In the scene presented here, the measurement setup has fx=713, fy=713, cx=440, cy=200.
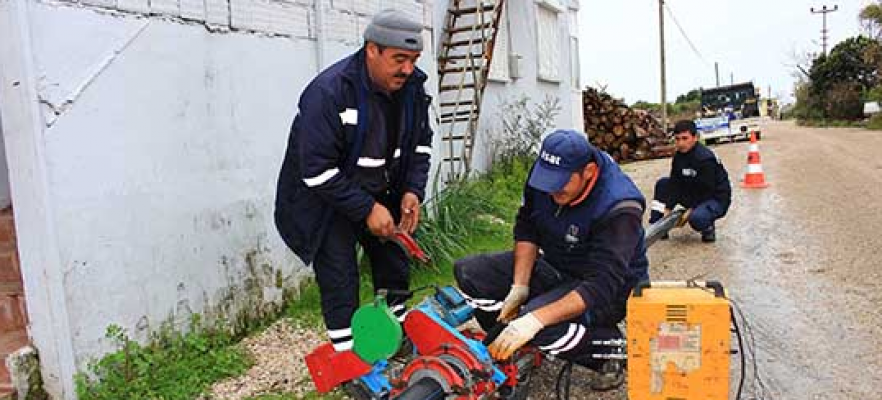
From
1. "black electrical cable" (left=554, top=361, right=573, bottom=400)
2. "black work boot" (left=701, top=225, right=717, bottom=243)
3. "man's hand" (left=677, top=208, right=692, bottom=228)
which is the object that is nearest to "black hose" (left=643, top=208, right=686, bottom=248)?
"man's hand" (left=677, top=208, right=692, bottom=228)

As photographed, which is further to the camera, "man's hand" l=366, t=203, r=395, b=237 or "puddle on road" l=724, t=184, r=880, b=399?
"puddle on road" l=724, t=184, r=880, b=399

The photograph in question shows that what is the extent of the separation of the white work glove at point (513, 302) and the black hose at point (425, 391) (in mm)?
683

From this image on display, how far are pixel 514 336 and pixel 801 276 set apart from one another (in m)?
3.48

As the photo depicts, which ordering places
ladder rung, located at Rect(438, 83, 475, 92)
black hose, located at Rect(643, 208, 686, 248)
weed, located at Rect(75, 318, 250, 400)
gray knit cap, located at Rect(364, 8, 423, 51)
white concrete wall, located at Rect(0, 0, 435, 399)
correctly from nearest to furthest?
gray knit cap, located at Rect(364, 8, 423, 51) < white concrete wall, located at Rect(0, 0, 435, 399) < weed, located at Rect(75, 318, 250, 400) < black hose, located at Rect(643, 208, 686, 248) < ladder rung, located at Rect(438, 83, 475, 92)

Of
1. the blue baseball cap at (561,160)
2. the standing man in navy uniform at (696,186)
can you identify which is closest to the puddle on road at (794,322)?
the standing man in navy uniform at (696,186)

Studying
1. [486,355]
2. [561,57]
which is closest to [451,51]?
[561,57]

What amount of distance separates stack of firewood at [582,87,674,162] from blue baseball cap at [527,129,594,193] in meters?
14.5

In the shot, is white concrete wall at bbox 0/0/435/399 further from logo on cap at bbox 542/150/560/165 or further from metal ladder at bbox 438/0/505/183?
metal ladder at bbox 438/0/505/183

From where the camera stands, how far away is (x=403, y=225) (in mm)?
3439

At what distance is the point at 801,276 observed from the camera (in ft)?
17.5

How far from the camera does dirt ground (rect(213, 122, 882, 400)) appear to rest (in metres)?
3.51

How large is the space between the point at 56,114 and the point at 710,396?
9.76 ft

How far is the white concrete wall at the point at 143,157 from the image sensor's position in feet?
10.4

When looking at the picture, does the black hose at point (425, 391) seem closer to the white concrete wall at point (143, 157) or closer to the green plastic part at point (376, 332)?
the green plastic part at point (376, 332)
